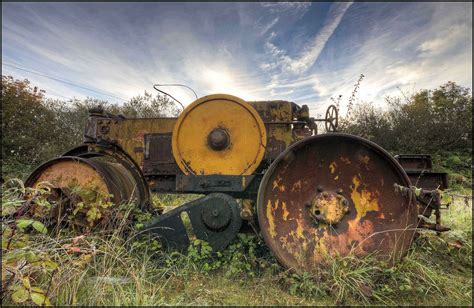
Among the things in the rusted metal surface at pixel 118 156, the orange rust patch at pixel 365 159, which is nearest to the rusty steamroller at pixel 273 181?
the orange rust patch at pixel 365 159

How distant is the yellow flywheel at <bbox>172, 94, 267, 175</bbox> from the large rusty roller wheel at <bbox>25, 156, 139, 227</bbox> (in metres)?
0.74

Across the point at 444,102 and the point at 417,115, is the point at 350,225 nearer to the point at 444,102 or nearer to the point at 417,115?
the point at 417,115

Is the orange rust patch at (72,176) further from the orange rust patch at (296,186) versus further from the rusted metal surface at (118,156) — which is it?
the orange rust patch at (296,186)

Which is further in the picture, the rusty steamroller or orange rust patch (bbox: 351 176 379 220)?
orange rust patch (bbox: 351 176 379 220)

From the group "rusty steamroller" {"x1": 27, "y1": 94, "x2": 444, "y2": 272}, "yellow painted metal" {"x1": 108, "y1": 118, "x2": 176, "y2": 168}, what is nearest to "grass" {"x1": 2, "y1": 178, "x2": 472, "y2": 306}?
"rusty steamroller" {"x1": 27, "y1": 94, "x2": 444, "y2": 272}

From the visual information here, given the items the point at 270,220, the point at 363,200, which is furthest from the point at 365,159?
the point at 270,220

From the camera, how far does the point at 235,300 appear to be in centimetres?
209

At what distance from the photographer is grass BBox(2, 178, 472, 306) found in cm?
194

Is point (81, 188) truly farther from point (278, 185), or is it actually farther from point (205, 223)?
point (278, 185)

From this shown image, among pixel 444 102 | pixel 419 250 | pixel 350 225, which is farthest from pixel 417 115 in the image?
pixel 350 225

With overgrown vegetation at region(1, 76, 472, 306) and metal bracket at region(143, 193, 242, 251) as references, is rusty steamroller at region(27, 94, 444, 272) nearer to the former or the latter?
metal bracket at region(143, 193, 242, 251)

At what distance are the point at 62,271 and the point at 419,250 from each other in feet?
10.8

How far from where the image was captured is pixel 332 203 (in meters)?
2.56

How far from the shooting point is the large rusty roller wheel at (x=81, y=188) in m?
2.75
